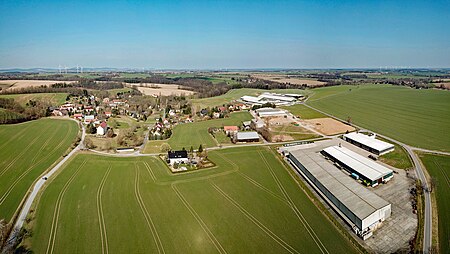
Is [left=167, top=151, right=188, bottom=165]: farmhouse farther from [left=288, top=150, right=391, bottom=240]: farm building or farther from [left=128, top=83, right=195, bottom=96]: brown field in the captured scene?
[left=128, top=83, right=195, bottom=96]: brown field

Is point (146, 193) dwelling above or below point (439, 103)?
below

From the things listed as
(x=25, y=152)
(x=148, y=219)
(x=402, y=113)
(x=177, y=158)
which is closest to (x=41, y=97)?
(x=25, y=152)

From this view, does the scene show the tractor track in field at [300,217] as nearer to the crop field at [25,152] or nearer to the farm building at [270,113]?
the crop field at [25,152]

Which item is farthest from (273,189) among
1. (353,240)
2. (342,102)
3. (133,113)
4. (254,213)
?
(342,102)

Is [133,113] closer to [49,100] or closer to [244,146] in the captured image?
[49,100]

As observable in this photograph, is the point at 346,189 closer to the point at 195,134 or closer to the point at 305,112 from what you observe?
the point at 195,134
